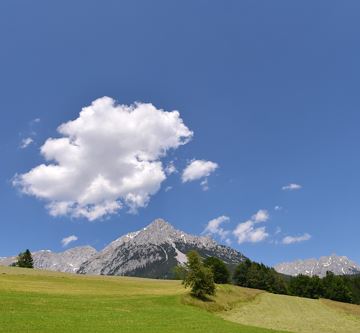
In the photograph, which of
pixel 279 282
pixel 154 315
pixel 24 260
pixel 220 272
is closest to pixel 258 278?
pixel 279 282

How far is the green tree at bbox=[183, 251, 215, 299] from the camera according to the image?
3138 inches

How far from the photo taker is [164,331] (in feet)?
145

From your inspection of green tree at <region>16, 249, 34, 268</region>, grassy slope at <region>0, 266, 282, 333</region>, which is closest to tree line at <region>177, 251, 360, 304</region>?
green tree at <region>16, 249, 34, 268</region>

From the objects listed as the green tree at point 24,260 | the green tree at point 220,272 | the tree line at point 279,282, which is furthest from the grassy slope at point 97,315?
the green tree at point 24,260

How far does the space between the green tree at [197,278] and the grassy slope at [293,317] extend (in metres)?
6.04

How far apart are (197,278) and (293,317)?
714 inches

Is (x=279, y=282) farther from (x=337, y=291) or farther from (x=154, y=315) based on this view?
(x=154, y=315)

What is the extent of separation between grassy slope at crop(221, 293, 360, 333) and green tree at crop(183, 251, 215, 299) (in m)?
6.04

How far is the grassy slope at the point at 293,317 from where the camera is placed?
205ft

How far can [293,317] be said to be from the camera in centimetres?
7412

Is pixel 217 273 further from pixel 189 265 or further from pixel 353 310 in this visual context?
pixel 189 265

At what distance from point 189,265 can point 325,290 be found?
293 feet

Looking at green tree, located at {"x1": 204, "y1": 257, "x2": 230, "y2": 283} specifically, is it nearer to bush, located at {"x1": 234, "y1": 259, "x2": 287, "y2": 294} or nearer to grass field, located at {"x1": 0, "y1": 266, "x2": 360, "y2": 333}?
bush, located at {"x1": 234, "y1": 259, "x2": 287, "y2": 294}

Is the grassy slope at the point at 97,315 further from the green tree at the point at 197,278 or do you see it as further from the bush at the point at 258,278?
the bush at the point at 258,278
